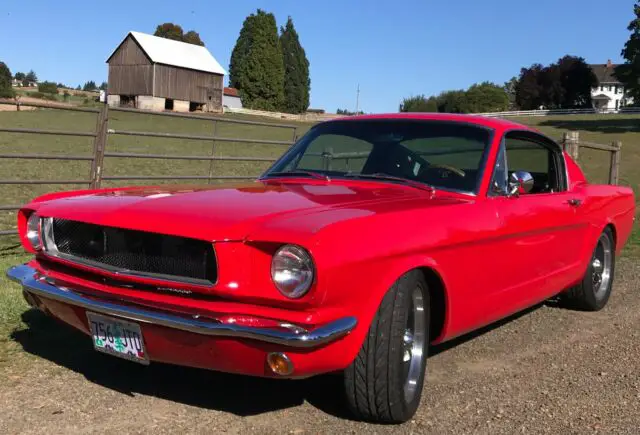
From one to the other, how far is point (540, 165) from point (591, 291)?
1182 mm

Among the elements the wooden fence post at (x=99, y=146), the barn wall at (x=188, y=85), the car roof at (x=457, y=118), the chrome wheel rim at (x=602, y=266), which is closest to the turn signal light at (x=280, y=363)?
the car roof at (x=457, y=118)

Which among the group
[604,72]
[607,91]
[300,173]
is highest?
[604,72]

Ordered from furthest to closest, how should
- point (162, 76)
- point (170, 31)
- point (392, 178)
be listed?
point (170, 31) < point (162, 76) < point (392, 178)

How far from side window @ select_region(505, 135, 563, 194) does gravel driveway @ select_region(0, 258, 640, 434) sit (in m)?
1.18

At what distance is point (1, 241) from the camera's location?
26.9 feet

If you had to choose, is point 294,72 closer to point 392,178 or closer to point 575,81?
point 575,81

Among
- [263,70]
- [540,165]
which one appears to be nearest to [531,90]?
[263,70]

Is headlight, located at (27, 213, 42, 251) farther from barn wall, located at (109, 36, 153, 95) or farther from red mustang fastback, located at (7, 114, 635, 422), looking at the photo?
barn wall, located at (109, 36, 153, 95)

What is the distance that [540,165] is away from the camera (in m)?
5.36

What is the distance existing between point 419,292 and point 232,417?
1.09m

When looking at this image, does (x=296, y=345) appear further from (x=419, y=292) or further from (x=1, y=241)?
(x=1, y=241)

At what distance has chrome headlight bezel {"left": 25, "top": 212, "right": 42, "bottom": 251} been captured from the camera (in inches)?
Result: 145

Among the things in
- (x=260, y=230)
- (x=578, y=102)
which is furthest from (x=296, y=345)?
(x=578, y=102)

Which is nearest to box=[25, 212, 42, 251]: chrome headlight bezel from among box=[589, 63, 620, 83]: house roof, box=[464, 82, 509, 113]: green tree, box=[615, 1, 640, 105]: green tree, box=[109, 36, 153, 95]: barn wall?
box=[615, 1, 640, 105]: green tree
